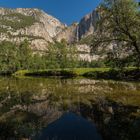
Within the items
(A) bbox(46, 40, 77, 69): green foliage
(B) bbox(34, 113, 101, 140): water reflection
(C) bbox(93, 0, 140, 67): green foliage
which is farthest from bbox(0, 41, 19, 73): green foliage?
(B) bbox(34, 113, 101, 140): water reflection

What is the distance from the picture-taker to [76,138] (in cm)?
1712

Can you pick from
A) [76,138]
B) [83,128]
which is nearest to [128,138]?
[76,138]

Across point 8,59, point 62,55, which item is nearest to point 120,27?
point 62,55

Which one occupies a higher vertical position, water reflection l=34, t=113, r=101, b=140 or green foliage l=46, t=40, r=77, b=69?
green foliage l=46, t=40, r=77, b=69

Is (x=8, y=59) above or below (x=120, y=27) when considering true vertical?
below

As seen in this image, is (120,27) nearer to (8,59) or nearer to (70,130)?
(70,130)

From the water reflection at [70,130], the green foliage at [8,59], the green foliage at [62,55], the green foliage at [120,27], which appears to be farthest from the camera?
the green foliage at [8,59]

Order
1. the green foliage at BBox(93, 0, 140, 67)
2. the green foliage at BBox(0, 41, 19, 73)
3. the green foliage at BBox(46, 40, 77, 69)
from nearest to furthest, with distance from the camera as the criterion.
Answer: the green foliage at BBox(93, 0, 140, 67)
the green foliage at BBox(46, 40, 77, 69)
the green foliage at BBox(0, 41, 19, 73)

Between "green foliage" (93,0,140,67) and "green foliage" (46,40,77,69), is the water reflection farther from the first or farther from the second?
"green foliage" (46,40,77,69)

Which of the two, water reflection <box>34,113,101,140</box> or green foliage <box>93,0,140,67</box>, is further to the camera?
green foliage <box>93,0,140,67</box>

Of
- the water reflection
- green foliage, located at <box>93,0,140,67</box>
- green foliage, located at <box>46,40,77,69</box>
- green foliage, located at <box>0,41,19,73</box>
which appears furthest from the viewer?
Result: green foliage, located at <box>0,41,19,73</box>

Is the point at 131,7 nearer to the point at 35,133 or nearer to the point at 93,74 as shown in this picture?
the point at 35,133

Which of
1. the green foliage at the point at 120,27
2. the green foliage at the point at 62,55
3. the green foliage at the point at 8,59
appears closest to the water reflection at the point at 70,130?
the green foliage at the point at 120,27

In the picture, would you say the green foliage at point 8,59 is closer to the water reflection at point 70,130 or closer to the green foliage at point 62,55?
the green foliage at point 62,55
